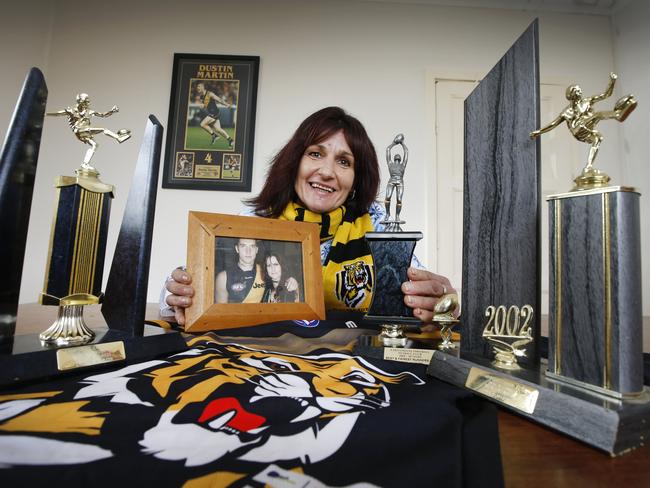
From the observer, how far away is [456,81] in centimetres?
247

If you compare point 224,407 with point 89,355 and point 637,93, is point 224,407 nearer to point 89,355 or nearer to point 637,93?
point 89,355

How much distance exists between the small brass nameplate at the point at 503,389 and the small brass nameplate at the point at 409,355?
11 centimetres

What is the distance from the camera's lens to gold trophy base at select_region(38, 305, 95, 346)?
0.46 m

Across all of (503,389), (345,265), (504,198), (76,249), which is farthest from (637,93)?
(76,249)

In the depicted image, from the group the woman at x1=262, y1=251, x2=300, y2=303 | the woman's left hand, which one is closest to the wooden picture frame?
the woman at x1=262, y1=251, x2=300, y2=303

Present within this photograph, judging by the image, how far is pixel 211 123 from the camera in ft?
7.74

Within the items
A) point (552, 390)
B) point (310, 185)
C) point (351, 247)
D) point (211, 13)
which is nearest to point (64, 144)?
point (211, 13)

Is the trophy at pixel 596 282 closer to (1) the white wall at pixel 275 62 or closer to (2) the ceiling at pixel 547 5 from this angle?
(1) the white wall at pixel 275 62

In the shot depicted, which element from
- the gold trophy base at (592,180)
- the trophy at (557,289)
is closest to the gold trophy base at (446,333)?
the trophy at (557,289)

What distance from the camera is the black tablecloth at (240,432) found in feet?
0.78

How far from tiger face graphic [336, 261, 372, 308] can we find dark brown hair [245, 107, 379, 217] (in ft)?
0.97

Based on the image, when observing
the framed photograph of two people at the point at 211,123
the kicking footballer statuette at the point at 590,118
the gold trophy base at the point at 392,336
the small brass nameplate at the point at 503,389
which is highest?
the framed photograph of two people at the point at 211,123

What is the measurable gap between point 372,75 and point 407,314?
7.43 ft

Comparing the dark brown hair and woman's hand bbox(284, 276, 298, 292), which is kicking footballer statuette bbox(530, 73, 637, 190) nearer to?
woman's hand bbox(284, 276, 298, 292)
